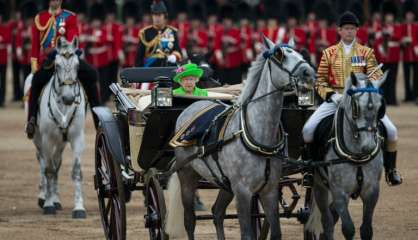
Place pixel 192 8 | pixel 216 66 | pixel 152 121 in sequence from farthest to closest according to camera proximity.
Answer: pixel 192 8 → pixel 216 66 → pixel 152 121

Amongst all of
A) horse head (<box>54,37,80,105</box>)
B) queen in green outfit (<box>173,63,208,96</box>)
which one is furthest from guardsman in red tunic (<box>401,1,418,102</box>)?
queen in green outfit (<box>173,63,208,96</box>)

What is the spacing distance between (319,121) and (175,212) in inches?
47.7

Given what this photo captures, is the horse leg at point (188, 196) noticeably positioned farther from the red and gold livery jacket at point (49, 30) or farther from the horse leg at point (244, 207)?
the red and gold livery jacket at point (49, 30)

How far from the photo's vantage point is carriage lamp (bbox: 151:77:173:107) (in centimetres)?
968

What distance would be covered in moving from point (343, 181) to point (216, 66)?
19.0m

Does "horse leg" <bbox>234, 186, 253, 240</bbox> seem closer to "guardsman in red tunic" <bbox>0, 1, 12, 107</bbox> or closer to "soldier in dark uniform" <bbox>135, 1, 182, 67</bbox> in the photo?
"soldier in dark uniform" <bbox>135, 1, 182, 67</bbox>

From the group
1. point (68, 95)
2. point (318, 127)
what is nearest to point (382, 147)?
point (318, 127)

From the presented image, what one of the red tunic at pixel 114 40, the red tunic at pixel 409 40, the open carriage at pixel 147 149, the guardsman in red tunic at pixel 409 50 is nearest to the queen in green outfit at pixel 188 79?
the open carriage at pixel 147 149

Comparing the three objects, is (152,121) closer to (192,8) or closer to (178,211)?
(178,211)

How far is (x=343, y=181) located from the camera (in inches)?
365

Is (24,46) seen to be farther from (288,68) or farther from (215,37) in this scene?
(288,68)

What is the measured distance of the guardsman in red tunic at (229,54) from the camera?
28.1 m

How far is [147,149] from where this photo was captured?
9.81 metres

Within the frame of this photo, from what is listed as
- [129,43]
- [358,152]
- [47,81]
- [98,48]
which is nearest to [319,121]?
[358,152]
